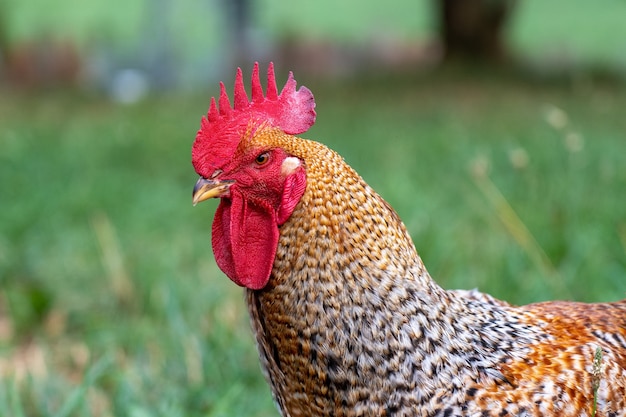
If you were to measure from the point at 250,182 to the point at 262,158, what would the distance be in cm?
7

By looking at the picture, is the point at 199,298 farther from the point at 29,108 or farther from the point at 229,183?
the point at 29,108

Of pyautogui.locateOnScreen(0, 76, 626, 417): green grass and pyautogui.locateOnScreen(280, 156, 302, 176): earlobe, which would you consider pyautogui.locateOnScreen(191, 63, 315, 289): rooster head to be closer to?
pyautogui.locateOnScreen(280, 156, 302, 176): earlobe

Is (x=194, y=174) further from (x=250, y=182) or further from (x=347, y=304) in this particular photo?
(x=347, y=304)

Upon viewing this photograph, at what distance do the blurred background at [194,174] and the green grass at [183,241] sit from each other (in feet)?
0.05

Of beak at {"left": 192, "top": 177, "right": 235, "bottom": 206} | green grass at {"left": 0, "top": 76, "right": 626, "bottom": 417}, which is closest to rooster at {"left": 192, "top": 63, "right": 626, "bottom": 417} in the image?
beak at {"left": 192, "top": 177, "right": 235, "bottom": 206}

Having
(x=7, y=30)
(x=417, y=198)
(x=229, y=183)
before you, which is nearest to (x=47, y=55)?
(x=7, y=30)

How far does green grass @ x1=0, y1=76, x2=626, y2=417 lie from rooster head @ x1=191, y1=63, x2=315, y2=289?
1093 mm

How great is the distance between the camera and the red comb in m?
2.03

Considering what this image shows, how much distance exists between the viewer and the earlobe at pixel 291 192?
1963mm

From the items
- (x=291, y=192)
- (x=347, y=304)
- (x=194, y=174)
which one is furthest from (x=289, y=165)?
(x=194, y=174)

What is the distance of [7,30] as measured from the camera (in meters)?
12.6

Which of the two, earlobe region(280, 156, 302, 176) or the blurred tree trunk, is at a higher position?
the blurred tree trunk

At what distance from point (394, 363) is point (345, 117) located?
24.6 ft

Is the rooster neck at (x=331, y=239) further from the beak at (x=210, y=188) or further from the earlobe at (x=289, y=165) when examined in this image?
the beak at (x=210, y=188)
